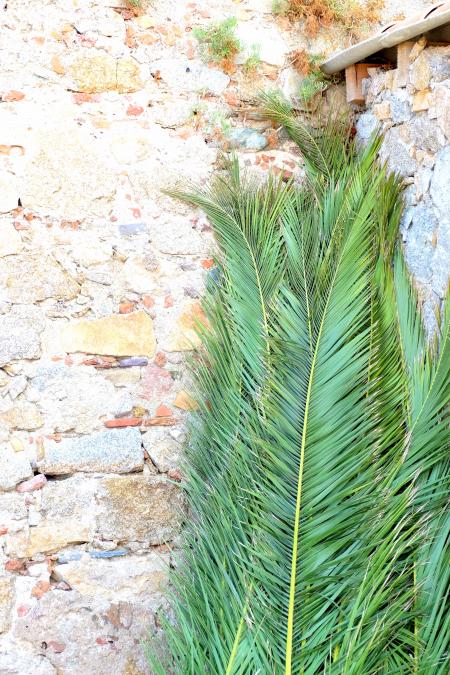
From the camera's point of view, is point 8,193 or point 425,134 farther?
point 8,193

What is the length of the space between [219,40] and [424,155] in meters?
1.07

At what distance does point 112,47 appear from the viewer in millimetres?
3426

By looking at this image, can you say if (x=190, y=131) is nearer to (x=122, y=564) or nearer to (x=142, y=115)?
(x=142, y=115)

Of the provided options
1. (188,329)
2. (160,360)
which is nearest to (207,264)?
(188,329)

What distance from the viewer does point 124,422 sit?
128 inches

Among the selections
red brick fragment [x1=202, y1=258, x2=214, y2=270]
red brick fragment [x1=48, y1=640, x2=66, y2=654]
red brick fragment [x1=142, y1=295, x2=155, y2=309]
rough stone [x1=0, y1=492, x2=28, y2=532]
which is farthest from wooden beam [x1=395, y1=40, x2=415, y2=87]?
red brick fragment [x1=48, y1=640, x2=66, y2=654]

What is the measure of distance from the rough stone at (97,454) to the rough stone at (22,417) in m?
0.10

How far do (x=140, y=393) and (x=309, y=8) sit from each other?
1885 mm

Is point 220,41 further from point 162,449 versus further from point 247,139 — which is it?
point 162,449

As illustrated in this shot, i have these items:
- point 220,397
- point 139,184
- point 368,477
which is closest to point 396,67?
point 139,184

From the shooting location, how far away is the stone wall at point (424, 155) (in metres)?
2.92

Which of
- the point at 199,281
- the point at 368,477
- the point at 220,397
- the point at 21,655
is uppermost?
the point at 199,281

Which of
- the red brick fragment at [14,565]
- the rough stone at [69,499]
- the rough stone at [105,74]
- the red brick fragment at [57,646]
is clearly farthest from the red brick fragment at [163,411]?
the rough stone at [105,74]

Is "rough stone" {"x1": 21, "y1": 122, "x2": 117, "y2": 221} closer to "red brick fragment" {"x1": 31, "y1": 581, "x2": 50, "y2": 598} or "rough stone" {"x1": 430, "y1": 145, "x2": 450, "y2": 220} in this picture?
"rough stone" {"x1": 430, "y1": 145, "x2": 450, "y2": 220}
